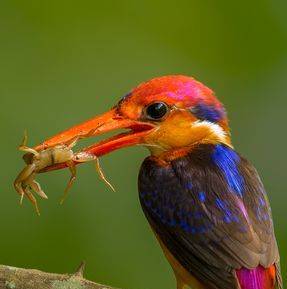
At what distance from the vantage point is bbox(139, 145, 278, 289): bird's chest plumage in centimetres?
589

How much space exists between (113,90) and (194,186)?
8.34 feet

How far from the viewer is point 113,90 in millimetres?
8586

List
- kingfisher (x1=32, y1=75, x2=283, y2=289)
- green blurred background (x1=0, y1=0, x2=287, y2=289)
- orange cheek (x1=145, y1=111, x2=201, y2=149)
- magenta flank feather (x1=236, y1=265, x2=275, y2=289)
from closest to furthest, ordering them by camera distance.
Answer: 1. magenta flank feather (x1=236, y1=265, x2=275, y2=289)
2. kingfisher (x1=32, y1=75, x2=283, y2=289)
3. orange cheek (x1=145, y1=111, x2=201, y2=149)
4. green blurred background (x1=0, y1=0, x2=287, y2=289)

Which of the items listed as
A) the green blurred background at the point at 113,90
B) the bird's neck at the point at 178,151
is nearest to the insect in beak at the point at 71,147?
the bird's neck at the point at 178,151

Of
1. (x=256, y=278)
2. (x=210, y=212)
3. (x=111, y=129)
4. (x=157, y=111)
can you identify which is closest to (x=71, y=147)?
(x=111, y=129)

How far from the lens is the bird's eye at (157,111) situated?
6.40 m

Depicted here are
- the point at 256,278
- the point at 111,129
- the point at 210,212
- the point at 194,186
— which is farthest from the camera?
the point at 111,129

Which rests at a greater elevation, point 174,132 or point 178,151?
point 174,132

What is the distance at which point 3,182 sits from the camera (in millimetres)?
7809

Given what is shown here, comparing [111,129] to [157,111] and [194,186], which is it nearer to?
[157,111]

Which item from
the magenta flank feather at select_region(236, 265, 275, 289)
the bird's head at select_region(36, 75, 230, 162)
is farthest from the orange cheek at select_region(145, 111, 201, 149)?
the magenta flank feather at select_region(236, 265, 275, 289)

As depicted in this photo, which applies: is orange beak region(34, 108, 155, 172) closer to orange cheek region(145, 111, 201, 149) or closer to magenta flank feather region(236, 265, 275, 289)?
orange cheek region(145, 111, 201, 149)

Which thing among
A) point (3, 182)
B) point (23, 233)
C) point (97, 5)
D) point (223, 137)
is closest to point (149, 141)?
point (223, 137)

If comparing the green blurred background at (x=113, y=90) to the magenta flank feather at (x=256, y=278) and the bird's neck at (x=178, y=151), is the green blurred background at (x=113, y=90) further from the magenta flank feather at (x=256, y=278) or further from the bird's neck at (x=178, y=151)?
the magenta flank feather at (x=256, y=278)
